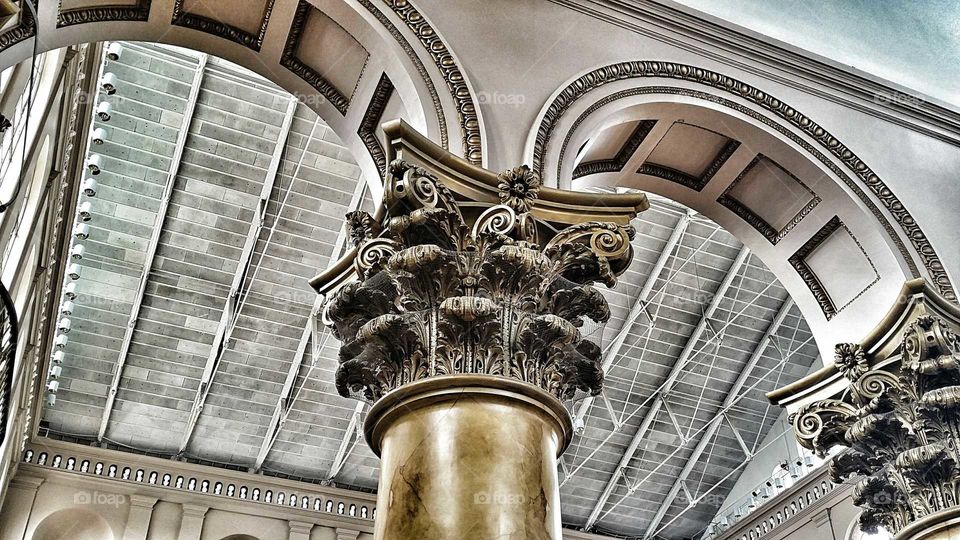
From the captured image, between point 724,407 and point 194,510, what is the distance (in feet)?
36.7

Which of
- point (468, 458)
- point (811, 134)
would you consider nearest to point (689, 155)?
point (811, 134)

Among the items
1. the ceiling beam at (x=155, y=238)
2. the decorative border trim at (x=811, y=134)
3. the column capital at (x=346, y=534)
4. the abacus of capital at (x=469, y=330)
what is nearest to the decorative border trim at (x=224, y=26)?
the abacus of capital at (x=469, y=330)

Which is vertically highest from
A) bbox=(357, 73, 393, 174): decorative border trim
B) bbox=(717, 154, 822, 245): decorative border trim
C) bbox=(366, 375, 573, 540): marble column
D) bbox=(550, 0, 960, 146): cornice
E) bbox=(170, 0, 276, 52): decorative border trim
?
bbox=(550, 0, 960, 146): cornice

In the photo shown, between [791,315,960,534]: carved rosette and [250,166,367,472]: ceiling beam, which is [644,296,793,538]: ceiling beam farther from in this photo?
[791,315,960,534]: carved rosette

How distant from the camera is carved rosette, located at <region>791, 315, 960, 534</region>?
17.6 ft

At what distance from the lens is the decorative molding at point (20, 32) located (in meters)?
4.83

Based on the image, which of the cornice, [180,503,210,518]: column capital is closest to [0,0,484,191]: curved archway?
the cornice

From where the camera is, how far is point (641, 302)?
59.4 ft

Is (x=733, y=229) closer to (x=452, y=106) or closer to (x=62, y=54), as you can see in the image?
(x=452, y=106)

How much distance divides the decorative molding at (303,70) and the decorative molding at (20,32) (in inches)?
60.9

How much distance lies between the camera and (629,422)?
19953mm

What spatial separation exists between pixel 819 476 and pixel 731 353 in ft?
9.99

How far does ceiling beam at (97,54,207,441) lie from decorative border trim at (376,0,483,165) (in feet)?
29.8

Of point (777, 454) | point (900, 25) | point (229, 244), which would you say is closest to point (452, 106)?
point (900, 25)
